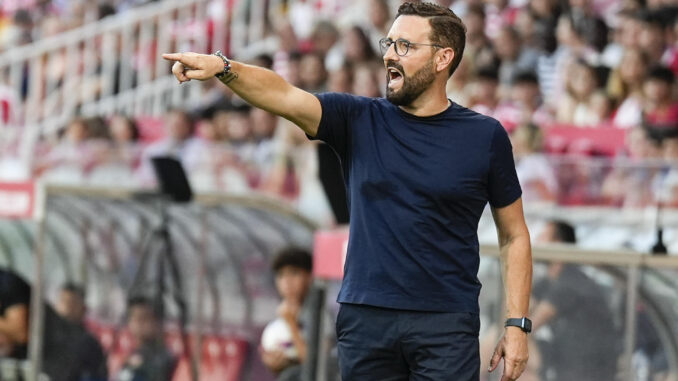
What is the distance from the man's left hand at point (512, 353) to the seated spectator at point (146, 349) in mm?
3805

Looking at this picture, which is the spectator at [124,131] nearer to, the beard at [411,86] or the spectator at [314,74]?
the spectator at [314,74]

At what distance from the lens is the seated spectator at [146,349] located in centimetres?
853

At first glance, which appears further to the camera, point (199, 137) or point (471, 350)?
point (199, 137)

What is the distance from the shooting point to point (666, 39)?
37.9 ft

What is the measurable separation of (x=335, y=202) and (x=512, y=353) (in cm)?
304

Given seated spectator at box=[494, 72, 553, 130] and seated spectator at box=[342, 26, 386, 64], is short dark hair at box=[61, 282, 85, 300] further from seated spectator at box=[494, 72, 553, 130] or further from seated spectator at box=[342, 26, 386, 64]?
seated spectator at box=[342, 26, 386, 64]

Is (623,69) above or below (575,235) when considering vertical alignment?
above

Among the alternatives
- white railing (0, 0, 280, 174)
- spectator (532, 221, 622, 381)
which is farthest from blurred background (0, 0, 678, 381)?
white railing (0, 0, 280, 174)

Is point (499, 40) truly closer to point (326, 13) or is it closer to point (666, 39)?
point (666, 39)

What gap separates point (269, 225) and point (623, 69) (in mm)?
4138

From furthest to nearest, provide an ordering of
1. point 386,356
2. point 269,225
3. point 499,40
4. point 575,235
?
point 499,40 < point 269,225 < point 575,235 < point 386,356

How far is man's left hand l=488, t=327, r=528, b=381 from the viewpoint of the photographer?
16.4ft

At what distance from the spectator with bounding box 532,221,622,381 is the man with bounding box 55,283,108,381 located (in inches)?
122

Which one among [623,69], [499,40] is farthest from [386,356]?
[499,40]
